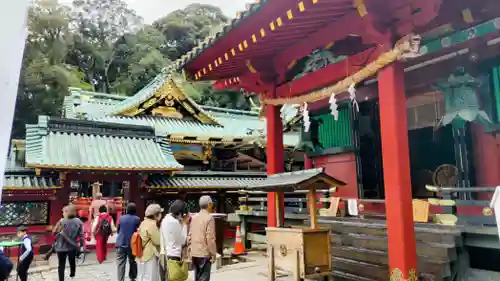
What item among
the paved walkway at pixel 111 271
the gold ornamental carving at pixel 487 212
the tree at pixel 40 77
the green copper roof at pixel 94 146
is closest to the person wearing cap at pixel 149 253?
the paved walkway at pixel 111 271

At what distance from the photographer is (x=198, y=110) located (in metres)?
21.1

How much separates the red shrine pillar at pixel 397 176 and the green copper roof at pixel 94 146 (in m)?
10.2

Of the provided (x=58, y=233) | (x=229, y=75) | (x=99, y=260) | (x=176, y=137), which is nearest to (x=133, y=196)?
(x=99, y=260)

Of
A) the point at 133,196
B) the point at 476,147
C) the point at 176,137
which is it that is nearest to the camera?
the point at 476,147

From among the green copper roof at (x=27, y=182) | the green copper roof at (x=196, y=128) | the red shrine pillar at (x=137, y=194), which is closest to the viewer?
the green copper roof at (x=27, y=182)

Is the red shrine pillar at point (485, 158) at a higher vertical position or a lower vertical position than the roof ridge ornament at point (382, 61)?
lower

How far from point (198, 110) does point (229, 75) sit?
13.3m

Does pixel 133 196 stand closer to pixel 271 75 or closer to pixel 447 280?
pixel 271 75

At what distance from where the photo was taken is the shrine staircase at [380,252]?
5172 millimetres

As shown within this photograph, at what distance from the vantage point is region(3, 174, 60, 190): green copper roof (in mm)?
11805

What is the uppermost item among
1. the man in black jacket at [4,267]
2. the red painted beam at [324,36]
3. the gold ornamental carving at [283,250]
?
the red painted beam at [324,36]

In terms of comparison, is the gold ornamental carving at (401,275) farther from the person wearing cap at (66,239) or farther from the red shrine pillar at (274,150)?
the person wearing cap at (66,239)

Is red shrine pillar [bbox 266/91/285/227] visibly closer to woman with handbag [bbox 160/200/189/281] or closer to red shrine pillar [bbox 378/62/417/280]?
woman with handbag [bbox 160/200/189/281]

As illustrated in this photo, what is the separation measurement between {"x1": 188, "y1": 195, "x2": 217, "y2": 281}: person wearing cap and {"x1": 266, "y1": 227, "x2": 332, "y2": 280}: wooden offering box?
1139 mm
